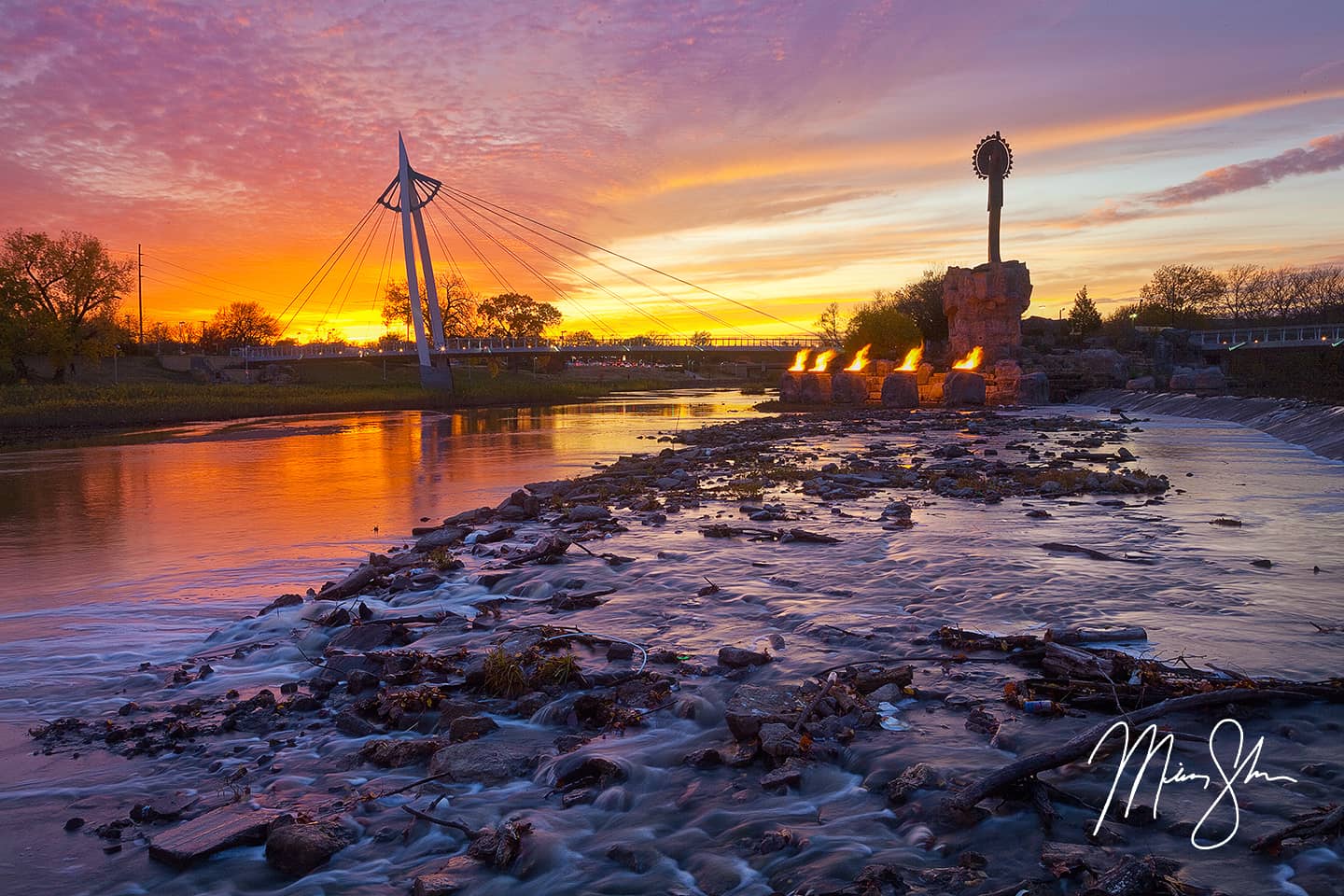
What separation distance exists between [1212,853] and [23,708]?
7.84m

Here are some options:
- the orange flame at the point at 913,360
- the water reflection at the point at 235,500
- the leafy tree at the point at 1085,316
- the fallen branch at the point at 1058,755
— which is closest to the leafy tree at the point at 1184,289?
the leafy tree at the point at 1085,316

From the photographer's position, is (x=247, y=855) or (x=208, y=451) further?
(x=208, y=451)

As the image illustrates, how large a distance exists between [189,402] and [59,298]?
26986mm

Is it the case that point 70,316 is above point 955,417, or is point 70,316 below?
above

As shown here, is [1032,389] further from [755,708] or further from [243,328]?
[243,328]

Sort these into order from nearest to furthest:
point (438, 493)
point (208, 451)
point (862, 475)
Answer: point (862, 475), point (438, 493), point (208, 451)

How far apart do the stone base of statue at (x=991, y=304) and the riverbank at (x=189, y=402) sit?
38.0 m

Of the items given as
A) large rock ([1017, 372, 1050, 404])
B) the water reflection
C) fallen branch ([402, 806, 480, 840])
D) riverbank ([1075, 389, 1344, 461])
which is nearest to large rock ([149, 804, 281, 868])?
fallen branch ([402, 806, 480, 840])

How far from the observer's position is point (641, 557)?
10.6 meters

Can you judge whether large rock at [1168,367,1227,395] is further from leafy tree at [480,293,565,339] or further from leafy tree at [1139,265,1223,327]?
leafy tree at [480,293,565,339]

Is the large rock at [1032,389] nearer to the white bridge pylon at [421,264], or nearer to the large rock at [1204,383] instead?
the large rock at [1204,383]

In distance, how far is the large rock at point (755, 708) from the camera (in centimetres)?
504

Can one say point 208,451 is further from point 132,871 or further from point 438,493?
point 132,871

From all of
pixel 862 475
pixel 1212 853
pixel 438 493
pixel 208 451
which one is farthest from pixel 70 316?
pixel 1212 853
